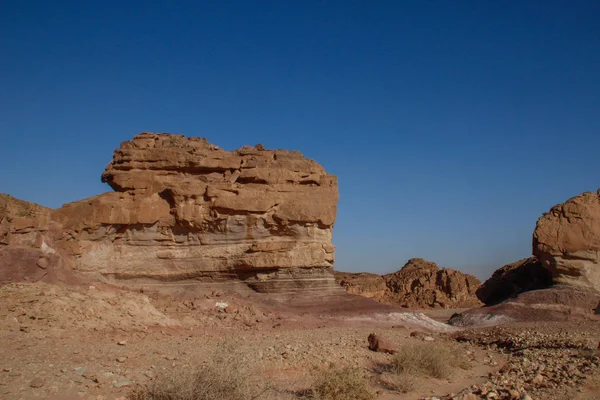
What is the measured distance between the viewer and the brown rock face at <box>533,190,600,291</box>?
63.5 feet

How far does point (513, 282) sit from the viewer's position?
981 inches

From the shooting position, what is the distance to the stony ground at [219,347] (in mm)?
8000

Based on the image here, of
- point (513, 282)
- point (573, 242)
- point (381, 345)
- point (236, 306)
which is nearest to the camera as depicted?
point (381, 345)

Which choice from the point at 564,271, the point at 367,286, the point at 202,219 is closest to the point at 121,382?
the point at 202,219

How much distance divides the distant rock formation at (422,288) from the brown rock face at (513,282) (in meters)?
6.00

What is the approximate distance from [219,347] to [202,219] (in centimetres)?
629

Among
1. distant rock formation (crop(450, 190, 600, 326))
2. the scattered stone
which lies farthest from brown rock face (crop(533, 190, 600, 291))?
the scattered stone

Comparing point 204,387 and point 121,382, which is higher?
point 204,387

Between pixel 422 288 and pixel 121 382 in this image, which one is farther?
pixel 422 288

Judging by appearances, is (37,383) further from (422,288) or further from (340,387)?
(422,288)

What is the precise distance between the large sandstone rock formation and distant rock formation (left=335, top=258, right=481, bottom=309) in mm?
15260

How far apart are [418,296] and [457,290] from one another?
2.93 meters

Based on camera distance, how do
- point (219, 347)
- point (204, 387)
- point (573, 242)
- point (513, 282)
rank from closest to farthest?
point (204, 387) < point (219, 347) < point (573, 242) < point (513, 282)

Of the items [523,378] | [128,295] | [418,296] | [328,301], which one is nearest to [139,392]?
[128,295]
